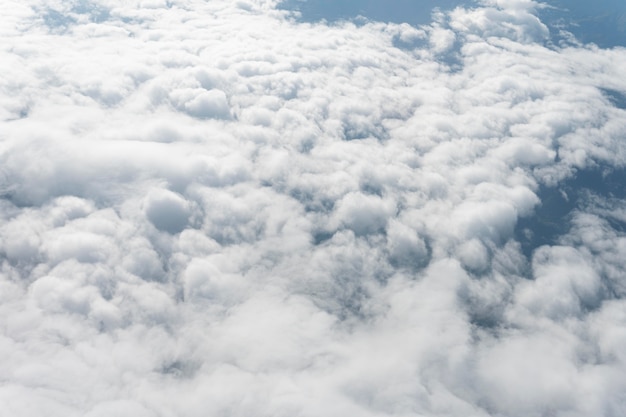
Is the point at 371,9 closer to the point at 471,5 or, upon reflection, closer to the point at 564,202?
the point at 471,5

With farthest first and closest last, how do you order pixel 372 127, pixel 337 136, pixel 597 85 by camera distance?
pixel 597 85 < pixel 372 127 < pixel 337 136

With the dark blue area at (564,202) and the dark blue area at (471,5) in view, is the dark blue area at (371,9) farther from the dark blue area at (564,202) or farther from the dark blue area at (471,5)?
the dark blue area at (564,202)

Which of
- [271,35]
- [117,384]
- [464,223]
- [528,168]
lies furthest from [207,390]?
[271,35]

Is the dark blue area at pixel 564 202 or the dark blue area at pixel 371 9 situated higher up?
the dark blue area at pixel 371 9

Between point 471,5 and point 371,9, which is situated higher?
point 471,5

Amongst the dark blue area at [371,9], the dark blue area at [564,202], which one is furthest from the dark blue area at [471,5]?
the dark blue area at [564,202]

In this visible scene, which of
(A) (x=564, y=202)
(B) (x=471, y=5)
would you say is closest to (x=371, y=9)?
(B) (x=471, y=5)

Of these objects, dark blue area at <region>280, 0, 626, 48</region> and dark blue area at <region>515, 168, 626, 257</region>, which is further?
dark blue area at <region>280, 0, 626, 48</region>

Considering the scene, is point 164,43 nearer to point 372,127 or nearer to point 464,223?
point 372,127

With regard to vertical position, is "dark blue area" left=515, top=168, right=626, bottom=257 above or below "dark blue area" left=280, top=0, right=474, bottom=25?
below

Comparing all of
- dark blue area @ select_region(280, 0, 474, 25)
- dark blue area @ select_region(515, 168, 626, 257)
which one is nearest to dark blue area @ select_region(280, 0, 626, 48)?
dark blue area @ select_region(280, 0, 474, 25)

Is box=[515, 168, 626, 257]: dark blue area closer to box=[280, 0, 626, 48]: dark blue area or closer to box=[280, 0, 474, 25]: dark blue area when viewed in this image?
box=[280, 0, 626, 48]: dark blue area
